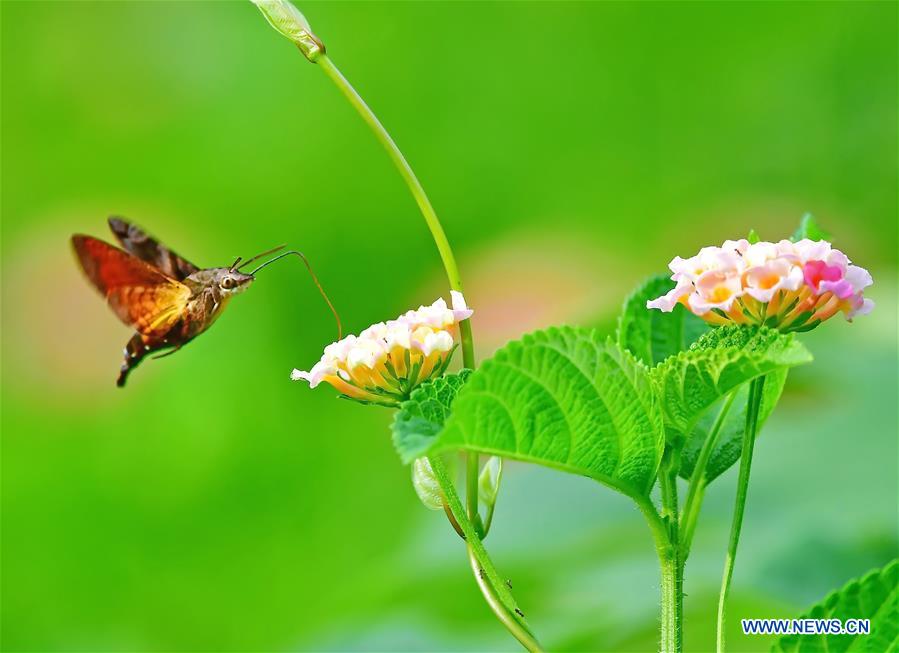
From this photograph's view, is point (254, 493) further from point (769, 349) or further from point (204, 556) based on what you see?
point (769, 349)

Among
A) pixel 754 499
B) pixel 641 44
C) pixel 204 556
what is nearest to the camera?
pixel 754 499

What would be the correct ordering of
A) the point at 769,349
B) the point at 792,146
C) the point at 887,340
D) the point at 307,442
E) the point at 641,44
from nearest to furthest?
the point at 769,349
the point at 887,340
the point at 307,442
the point at 792,146
the point at 641,44

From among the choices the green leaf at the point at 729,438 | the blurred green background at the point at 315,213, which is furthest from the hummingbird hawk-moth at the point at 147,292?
the blurred green background at the point at 315,213

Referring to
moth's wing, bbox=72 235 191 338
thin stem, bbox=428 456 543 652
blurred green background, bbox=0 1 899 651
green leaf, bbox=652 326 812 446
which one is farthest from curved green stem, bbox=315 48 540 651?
blurred green background, bbox=0 1 899 651

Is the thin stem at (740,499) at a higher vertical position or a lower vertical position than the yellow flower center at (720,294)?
lower

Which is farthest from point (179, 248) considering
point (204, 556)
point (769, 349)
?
point (769, 349)

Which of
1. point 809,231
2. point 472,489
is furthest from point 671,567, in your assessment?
point 809,231

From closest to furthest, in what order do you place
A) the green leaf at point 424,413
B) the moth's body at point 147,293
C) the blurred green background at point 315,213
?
the green leaf at point 424,413 → the moth's body at point 147,293 → the blurred green background at point 315,213

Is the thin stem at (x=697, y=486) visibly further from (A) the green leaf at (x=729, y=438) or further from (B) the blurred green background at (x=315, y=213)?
(B) the blurred green background at (x=315, y=213)
